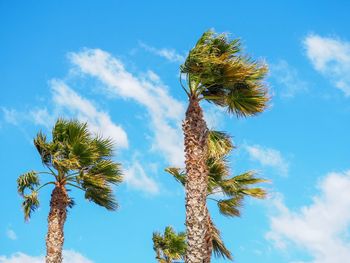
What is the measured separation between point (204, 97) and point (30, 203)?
651 cm

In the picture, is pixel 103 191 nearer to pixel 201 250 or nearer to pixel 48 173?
pixel 48 173

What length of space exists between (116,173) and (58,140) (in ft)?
7.12

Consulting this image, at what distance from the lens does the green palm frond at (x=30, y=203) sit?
54.8 feet

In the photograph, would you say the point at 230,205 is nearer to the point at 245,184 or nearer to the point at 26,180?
the point at 245,184

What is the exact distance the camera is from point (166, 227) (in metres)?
29.9

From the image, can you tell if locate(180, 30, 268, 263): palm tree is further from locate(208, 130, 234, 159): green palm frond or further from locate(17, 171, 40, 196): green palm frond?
locate(17, 171, 40, 196): green palm frond

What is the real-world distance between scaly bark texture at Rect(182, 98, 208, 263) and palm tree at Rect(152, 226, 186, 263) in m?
15.3

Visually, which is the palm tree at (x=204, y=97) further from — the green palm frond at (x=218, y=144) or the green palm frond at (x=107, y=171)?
the green palm frond at (x=107, y=171)

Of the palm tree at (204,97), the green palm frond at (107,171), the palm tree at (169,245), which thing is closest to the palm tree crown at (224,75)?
the palm tree at (204,97)

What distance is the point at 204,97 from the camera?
612 inches

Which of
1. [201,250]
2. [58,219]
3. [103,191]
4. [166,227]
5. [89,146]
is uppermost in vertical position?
[166,227]

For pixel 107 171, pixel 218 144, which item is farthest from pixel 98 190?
pixel 218 144

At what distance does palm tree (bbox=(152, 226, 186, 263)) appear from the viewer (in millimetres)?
28828

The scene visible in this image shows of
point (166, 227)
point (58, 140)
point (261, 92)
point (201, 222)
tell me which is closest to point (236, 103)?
point (261, 92)
